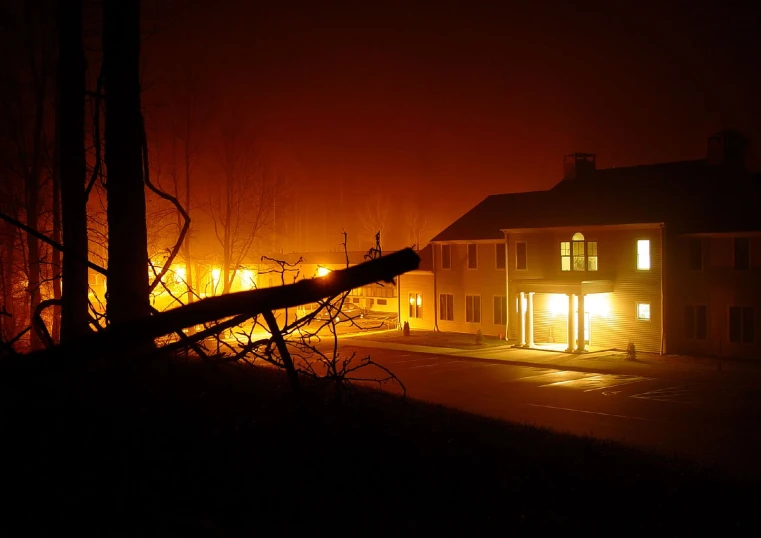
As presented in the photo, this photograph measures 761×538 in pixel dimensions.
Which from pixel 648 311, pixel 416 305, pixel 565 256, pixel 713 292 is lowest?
pixel 416 305

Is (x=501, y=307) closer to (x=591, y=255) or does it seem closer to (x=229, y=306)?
(x=591, y=255)

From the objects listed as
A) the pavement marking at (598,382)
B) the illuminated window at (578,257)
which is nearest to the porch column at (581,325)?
the illuminated window at (578,257)

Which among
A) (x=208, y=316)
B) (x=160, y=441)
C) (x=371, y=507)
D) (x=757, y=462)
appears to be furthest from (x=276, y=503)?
(x=757, y=462)

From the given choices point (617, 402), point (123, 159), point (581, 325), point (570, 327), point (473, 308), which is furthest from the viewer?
point (473, 308)

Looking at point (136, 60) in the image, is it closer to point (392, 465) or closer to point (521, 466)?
point (392, 465)

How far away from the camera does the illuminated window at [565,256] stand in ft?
108

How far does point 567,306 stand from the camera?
32406 millimetres

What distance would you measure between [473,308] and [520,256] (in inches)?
210

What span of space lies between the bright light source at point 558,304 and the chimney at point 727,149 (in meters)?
9.25

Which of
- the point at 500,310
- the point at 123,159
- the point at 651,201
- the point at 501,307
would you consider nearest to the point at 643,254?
the point at 651,201

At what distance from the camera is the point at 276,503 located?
3.89 meters

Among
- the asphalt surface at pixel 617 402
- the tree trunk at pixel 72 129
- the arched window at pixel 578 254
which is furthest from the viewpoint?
the arched window at pixel 578 254

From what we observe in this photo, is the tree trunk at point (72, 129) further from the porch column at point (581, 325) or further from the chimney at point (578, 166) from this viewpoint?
the chimney at point (578, 166)

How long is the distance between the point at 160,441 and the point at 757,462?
472 inches
